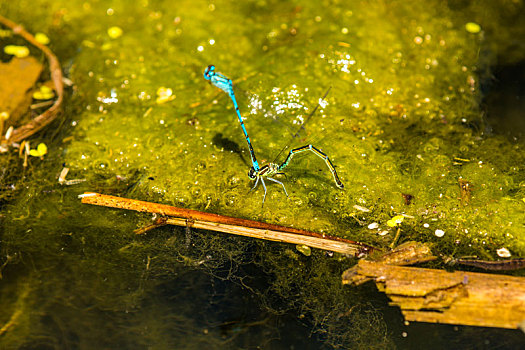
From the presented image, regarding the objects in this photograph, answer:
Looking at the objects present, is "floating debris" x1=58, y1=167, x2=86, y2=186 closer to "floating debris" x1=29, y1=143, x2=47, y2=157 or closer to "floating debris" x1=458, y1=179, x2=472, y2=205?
"floating debris" x1=29, y1=143, x2=47, y2=157

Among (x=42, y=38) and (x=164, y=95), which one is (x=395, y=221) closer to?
(x=164, y=95)

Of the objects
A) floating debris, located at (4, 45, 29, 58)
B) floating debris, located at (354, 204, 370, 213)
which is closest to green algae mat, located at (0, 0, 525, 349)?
floating debris, located at (354, 204, 370, 213)

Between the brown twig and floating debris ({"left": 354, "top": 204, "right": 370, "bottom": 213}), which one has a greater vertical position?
the brown twig

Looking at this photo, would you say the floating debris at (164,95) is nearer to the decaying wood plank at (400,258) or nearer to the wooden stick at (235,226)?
the wooden stick at (235,226)

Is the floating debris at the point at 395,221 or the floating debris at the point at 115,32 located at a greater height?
the floating debris at the point at 115,32

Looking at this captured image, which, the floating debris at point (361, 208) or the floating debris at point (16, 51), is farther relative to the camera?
the floating debris at point (16, 51)

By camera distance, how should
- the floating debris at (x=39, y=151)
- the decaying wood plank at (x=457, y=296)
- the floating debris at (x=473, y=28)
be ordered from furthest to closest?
the floating debris at (x=473, y=28) → the floating debris at (x=39, y=151) → the decaying wood plank at (x=457, y=296)

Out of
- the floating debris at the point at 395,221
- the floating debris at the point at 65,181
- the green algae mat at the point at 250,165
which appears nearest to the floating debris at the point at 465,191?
the green algae mat at the point at 250,165
